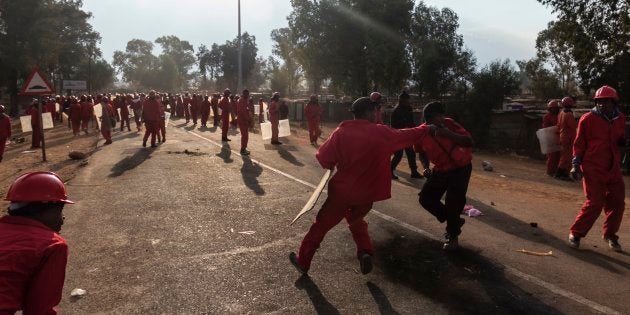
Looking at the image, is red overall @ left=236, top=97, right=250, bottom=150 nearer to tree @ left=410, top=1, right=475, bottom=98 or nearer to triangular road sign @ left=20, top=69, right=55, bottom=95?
triangular road sign @ left=20, top=69, right=55, bottom=95

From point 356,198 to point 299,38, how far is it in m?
34.5

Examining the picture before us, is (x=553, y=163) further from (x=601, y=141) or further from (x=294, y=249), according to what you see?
(x=294, y=249)

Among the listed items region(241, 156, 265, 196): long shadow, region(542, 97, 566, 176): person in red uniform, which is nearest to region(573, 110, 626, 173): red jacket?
region(241, 156, 265, 196): long shadow

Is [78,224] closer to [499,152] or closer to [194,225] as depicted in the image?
[194,225]

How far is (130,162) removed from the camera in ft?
42.3

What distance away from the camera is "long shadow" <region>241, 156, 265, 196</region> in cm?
932

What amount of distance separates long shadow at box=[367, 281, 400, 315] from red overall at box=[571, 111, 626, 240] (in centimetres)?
287

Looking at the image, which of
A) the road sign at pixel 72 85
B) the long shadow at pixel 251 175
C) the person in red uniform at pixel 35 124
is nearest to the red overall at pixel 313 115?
the long shadow at pixel 251 175

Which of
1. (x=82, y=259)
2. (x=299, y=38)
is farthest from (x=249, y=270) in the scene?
(x=299, y=38)

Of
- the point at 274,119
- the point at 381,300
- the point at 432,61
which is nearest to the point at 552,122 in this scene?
the point at 274,119

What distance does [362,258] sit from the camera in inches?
181

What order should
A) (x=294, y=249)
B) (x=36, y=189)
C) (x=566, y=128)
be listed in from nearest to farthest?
(x=36, y=189), (x=294, y=249), (x=566, y=128)

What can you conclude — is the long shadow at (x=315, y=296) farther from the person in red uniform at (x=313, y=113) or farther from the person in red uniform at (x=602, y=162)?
the person in red uniform at (x=313, y=113)

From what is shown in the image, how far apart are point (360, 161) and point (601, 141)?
3082 mm
